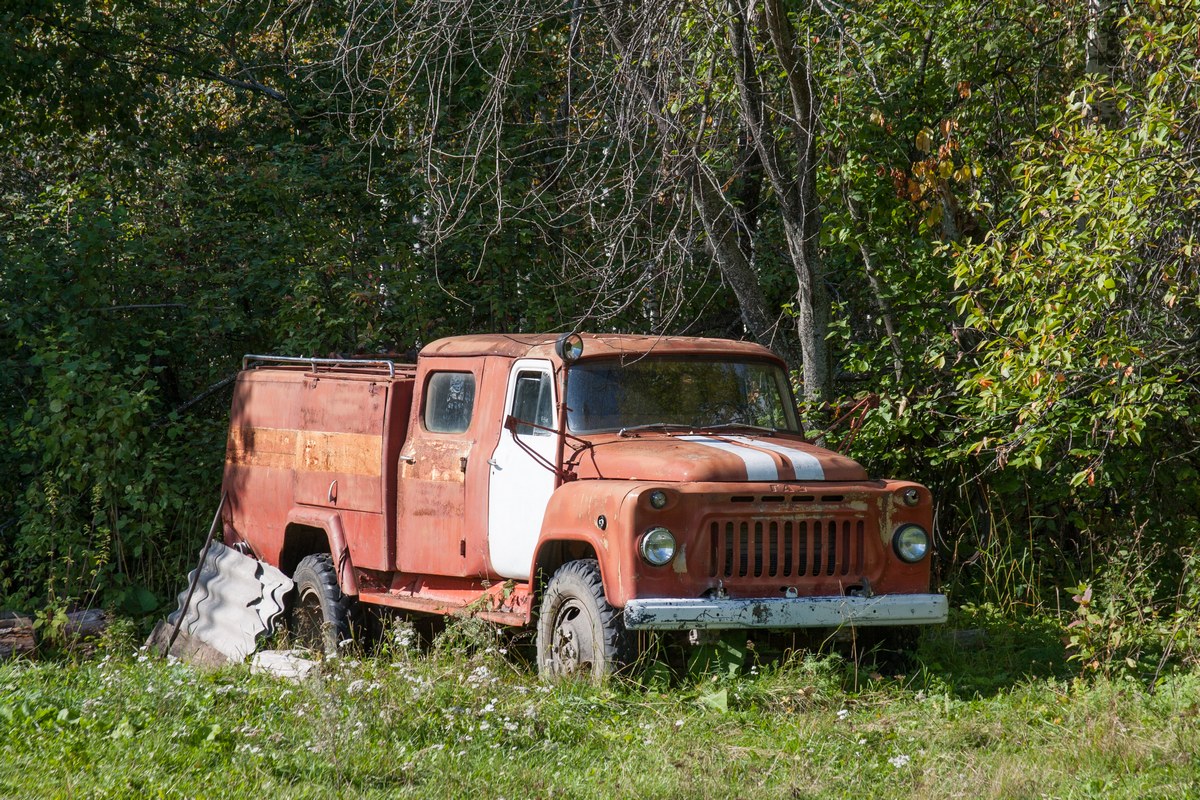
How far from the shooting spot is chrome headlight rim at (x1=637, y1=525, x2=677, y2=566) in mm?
6039

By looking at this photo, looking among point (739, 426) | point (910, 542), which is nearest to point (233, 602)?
point (739, 426)

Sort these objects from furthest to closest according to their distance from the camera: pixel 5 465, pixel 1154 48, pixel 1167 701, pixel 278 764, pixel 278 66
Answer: pixel 278 66 → pixel 5 465 → pixel 1154 48 → pixel 1167 701 → pixel 278 764

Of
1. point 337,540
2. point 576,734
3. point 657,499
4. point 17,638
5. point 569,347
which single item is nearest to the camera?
point 576,734

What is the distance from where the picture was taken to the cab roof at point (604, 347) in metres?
7.15

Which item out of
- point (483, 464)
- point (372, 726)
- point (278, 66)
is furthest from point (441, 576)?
point (278, 66)

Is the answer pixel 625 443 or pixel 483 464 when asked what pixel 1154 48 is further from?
pixel 483 464

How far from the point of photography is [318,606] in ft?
27.3

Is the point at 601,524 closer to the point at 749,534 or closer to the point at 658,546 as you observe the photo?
the point at 658,546

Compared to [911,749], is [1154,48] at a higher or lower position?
higher

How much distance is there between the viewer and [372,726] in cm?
545

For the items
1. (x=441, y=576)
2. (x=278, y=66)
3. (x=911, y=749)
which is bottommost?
(x=911, y=749)

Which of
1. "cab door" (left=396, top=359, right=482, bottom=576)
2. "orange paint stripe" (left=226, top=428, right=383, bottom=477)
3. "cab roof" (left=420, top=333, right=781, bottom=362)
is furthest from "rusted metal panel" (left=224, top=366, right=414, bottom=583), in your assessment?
"cab roof" (left=420, top=333, right=781, bottom=362)

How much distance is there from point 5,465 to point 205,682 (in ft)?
17.3

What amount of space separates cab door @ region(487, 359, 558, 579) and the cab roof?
0.11m
